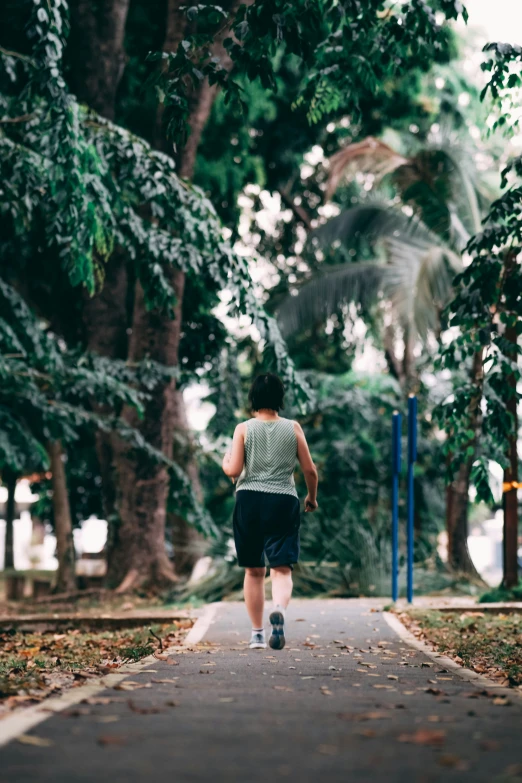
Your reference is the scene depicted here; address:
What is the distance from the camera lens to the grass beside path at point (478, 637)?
7.56m

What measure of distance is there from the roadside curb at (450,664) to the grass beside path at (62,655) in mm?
1975

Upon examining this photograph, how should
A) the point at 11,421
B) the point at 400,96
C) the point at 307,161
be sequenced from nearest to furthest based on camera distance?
the point at 11,421 → the point at 400,96 → the point at 307,161

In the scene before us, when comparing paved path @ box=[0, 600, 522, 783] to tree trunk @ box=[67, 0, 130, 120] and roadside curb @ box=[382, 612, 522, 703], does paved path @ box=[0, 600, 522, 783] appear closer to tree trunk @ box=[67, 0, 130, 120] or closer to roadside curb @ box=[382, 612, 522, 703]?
roadside curb @ box=[382, 612, 522, 703]

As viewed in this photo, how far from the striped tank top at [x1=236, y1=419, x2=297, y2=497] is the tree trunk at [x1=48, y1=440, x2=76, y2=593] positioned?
11.9 meters

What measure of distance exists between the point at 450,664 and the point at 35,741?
3.92 meters

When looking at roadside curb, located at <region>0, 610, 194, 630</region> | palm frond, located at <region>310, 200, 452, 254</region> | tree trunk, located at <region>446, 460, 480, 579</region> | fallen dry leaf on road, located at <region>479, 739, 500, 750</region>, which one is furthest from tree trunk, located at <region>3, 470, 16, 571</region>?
→ fallen dry leaf on road, located at <region>479, 739, 500, 750</region>

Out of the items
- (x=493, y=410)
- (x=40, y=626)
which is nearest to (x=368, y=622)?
(x=493, y=410)

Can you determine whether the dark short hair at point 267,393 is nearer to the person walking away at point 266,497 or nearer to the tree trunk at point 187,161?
the person walking away at point 266,497

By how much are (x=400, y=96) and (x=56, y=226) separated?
12.7 metres

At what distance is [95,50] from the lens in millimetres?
16844

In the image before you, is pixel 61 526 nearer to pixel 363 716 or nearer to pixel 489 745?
pixel 363 716

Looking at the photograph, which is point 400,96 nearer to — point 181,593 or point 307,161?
point 307,161

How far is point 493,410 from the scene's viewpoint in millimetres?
9297

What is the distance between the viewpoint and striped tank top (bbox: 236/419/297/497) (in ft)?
25.2
